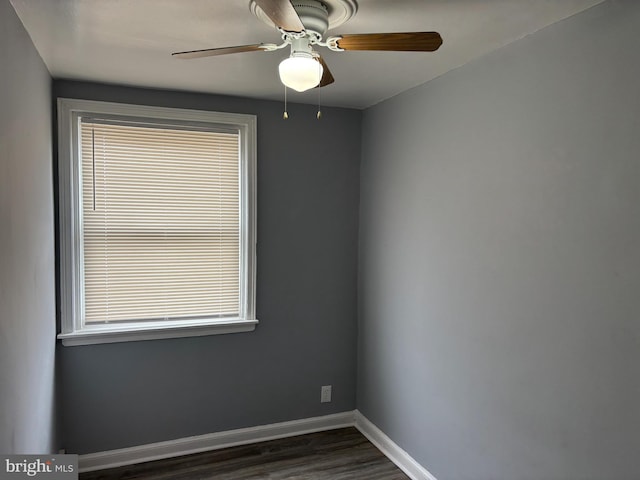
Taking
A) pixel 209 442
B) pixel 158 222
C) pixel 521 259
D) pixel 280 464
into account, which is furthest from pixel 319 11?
pixel 209 442

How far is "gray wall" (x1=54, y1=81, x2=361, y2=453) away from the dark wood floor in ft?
0.56

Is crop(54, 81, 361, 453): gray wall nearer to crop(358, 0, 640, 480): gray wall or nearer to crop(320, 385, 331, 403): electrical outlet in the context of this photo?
crop(320, 385, 331, 403): electrical outlet

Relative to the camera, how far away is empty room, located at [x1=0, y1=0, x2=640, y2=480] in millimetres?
1658

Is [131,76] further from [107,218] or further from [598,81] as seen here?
[598,81]

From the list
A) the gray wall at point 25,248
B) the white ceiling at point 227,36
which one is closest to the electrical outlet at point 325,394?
the gray wall at point 25,248

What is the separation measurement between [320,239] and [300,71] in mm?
1794

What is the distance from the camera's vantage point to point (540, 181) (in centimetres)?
190

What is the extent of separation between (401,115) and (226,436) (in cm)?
246

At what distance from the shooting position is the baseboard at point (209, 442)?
2.81 meters

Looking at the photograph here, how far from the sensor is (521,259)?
6.53ft

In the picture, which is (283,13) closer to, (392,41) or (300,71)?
(300,71)

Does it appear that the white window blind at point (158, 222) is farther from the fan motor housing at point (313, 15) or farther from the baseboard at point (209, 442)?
the fan motor housing at point (313, 15)

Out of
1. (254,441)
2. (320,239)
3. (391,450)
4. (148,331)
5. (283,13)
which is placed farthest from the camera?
Result: (320,239)

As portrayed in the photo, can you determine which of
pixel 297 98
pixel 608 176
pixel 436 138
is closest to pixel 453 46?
pixel 436 138
